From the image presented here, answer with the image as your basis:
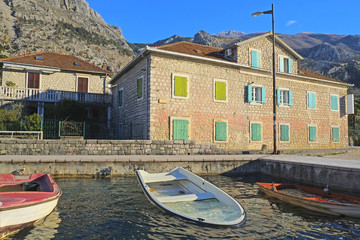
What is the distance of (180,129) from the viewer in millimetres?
15656

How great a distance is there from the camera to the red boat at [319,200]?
565cm

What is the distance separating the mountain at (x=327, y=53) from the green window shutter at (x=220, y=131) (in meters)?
52.8

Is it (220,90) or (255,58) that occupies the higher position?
(255,58)

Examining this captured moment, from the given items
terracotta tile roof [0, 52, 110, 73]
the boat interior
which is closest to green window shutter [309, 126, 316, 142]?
terracotta tile roof [0, 52, 110, 73]

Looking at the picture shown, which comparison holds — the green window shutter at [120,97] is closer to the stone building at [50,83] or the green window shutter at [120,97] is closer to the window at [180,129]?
the stone building at [50,83]

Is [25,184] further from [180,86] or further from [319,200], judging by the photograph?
[180,86]

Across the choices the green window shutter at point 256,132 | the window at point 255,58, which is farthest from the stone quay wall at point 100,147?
the window at point 255,58

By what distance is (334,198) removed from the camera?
661cm

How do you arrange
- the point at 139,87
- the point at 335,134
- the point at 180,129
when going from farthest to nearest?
the point at 335,134, the point at 139,87, the point at 180,129

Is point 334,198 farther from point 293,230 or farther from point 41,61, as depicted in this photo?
point 41,61

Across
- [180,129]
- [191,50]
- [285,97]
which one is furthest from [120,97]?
[285,97]

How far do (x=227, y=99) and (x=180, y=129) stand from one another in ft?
14.3

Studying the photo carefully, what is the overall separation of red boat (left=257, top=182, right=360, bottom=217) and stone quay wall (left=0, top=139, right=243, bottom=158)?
6404 millimetres

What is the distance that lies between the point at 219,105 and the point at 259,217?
39.5 ft
